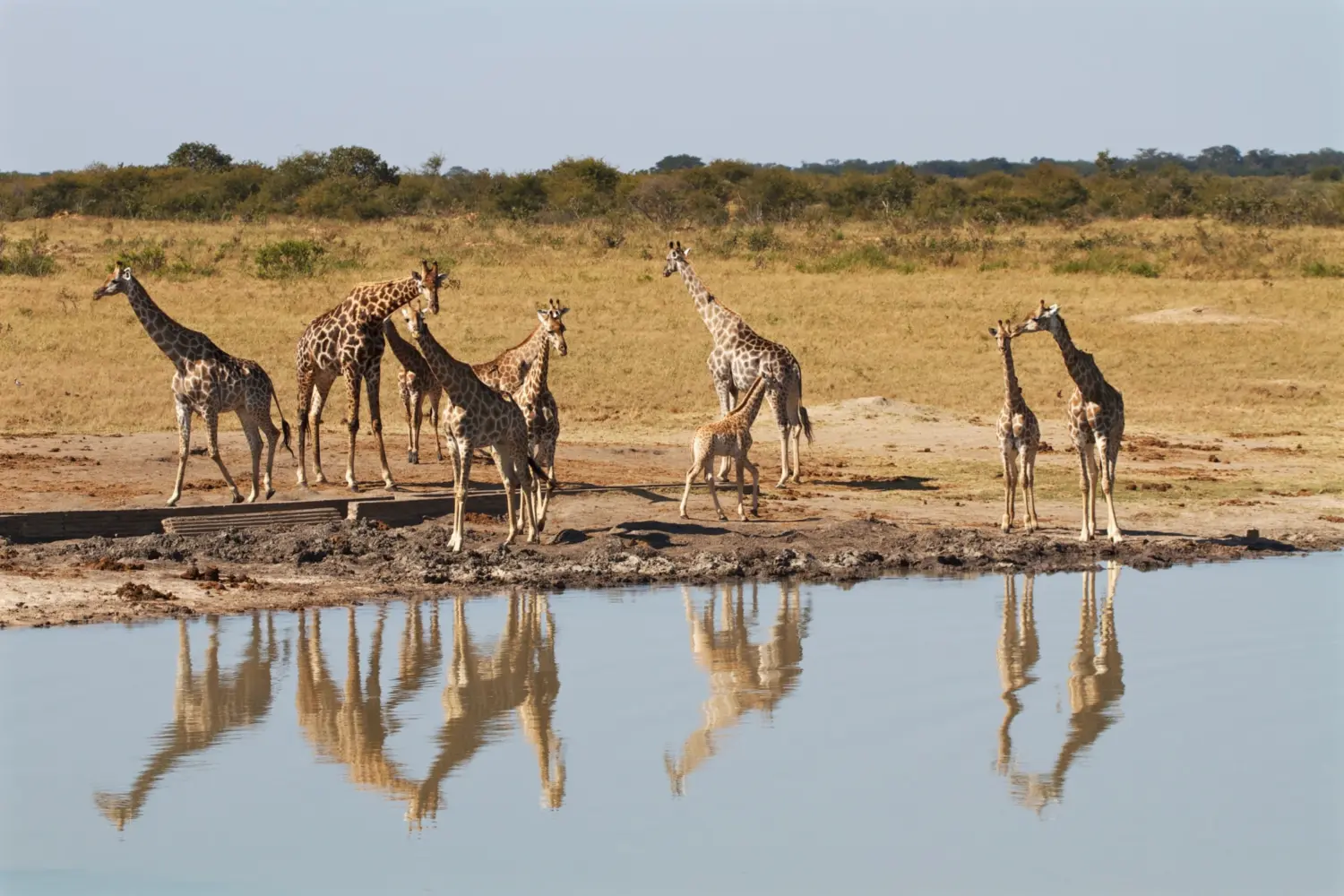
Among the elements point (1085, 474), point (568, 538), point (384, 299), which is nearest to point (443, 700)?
point (568, 538)

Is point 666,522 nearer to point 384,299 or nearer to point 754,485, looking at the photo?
point 754,485

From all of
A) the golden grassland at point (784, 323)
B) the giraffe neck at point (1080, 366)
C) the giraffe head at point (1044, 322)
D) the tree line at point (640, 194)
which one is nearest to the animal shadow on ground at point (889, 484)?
the giraffe neck at point (1080, 366)

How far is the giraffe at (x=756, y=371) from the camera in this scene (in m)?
17.5

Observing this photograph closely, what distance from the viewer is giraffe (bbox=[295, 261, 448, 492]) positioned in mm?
17188

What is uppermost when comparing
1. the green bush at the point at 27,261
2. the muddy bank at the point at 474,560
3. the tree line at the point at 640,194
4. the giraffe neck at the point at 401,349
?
the tree line at the point at 640,194

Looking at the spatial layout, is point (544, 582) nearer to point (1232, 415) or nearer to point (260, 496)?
point (260, 496)

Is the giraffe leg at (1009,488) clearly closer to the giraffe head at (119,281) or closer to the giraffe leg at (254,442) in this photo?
the giraffe leg at (254,442)

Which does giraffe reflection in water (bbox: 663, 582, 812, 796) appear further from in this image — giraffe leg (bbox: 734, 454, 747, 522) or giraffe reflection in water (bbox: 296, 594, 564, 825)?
giraffe leg (bbox: 734, 454, 747, 522)

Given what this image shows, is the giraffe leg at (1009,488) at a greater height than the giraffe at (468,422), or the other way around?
the giraffe at (468,422)

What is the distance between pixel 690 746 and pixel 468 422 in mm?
5149

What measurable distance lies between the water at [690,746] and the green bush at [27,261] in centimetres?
1918

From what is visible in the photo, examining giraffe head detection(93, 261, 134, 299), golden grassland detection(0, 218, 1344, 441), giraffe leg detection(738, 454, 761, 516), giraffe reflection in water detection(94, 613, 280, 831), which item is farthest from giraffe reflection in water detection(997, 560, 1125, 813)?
golden grassland detection(0, 218, 1344, 441)

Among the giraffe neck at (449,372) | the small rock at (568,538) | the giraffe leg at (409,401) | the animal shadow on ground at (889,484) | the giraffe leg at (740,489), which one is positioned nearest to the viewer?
the giraffe neck at (449,372)

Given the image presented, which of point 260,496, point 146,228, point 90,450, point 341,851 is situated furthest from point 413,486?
point 146,228
